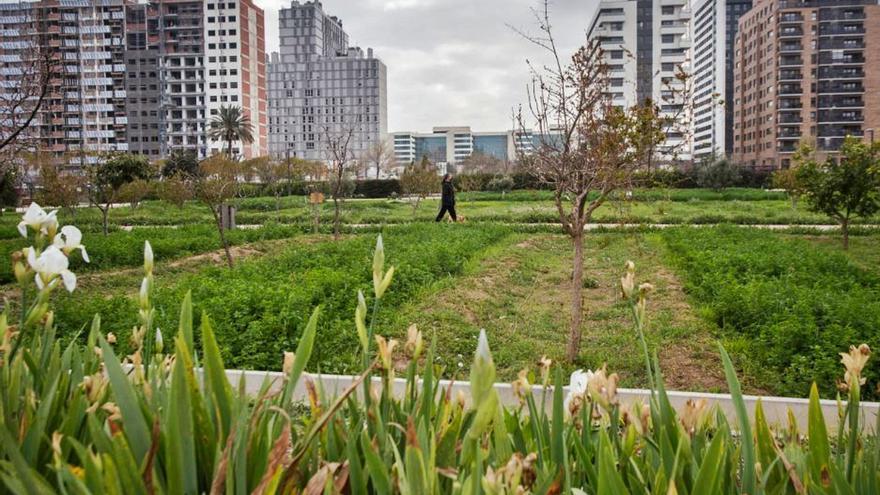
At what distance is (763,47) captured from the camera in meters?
80.9

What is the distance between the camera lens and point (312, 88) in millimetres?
152000

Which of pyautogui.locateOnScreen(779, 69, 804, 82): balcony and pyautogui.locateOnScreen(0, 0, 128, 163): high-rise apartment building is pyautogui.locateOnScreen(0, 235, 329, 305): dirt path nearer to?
pyautogui.locateOnScreen(779, 69, 804, 82): balcony

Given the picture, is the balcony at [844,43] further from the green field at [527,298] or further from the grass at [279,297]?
the grass at [279,297]

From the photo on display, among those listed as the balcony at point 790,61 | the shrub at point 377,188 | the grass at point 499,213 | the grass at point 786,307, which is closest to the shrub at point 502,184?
the grass at point 499,213

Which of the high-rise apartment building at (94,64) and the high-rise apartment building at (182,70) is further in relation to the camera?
the high-rise apartment building at (182,70)

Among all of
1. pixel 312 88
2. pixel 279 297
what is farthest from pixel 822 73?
pixel 312 88

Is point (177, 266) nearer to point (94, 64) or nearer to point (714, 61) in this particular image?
point (94, 64)

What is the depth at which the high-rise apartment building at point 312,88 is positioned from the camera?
15138 cm

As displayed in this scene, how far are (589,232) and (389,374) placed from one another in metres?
17.0

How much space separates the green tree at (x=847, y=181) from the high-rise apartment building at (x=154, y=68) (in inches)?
3410

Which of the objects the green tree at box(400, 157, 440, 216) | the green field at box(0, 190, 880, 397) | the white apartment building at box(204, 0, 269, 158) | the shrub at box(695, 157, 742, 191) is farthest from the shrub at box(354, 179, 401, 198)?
the white apartment building at box(204, 0, 269, 158)

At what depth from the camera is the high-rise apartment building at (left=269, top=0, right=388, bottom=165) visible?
151375mm

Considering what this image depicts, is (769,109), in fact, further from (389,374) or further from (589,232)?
(389,374)

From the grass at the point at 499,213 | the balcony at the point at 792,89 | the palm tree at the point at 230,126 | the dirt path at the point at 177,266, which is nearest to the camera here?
the dirt path at the point at 177,266
